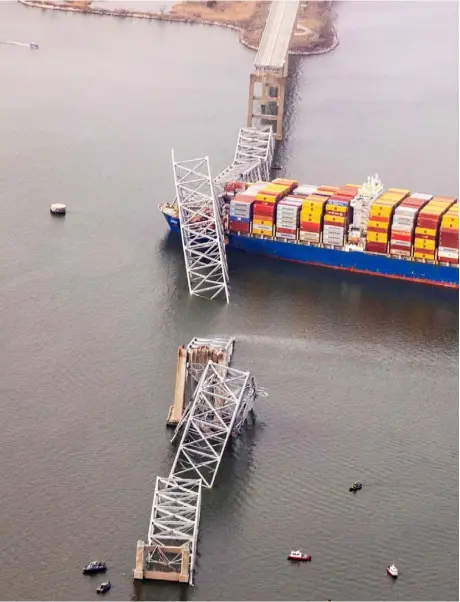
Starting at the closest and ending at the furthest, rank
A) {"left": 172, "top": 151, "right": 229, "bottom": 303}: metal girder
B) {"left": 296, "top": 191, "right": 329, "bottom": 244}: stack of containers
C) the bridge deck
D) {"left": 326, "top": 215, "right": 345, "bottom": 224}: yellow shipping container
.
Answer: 1. {"left": 172, "top": 151, "right": 229, "bottom": 303}: metal girder
2. {"left": 326, "top": 215, "right": 345, "bottom": 224}: yellow shipping container
3. {"left": 296, "top": 191, "right": 329, "bottom": 244}: stack of containers
4. the bridge deck

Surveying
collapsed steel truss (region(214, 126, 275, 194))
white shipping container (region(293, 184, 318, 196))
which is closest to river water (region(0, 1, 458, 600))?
collapsed steel truss (region(214, 126, 275, 194))

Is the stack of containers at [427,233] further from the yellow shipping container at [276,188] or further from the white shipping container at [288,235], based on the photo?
the yellow shipping container at [276,188]

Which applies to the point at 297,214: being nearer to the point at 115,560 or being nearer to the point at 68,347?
the point at 68,347

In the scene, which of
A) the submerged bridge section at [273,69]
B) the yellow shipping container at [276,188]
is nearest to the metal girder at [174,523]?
the yellow shipping container at [276,188]

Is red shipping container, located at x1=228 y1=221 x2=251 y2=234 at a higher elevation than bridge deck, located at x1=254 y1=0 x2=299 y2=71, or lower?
lower

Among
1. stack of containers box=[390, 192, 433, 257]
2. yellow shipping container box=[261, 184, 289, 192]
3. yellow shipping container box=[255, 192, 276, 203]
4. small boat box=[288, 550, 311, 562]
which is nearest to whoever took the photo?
small boat box=[288, 550, 311, 562]

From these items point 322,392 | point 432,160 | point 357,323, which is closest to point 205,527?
point 322,392

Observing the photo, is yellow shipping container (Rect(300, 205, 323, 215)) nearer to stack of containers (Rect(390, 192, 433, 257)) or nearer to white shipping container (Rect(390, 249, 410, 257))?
stack of containers (Rect(390, 192, 433, 257))
